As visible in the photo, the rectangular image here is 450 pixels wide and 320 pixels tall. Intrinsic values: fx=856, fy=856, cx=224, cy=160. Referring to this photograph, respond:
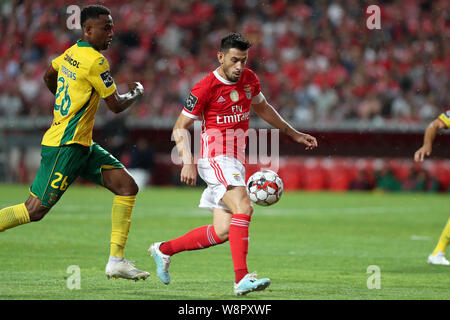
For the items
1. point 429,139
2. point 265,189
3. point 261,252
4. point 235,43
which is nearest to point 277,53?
point 261,252

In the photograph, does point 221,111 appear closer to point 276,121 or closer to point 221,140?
point 221,140

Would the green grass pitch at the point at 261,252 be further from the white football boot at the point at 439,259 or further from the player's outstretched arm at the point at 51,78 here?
the player's outstretched arm at the point at 51,78

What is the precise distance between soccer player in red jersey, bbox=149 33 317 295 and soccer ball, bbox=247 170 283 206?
0.47 metres

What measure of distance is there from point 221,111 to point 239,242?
3.97ft

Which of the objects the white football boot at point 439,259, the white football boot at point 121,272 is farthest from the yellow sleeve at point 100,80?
the white football boot at point 439,259

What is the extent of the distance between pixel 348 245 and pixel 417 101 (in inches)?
491

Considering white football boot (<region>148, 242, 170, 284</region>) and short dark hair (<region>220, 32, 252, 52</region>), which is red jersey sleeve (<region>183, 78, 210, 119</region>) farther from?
white football boot (<region>148, 242, 170, 284</region>)

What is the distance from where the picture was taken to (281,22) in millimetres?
26391

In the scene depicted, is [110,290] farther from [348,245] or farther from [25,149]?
[25,149]

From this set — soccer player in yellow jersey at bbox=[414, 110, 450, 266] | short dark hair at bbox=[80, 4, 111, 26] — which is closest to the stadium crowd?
soccer player in yellow jersey at bbox=[414, 110, 450, 266]

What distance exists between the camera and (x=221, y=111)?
24.7 feet

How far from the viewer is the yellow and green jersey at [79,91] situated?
7.18 metres

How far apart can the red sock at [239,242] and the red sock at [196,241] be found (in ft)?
1.29
